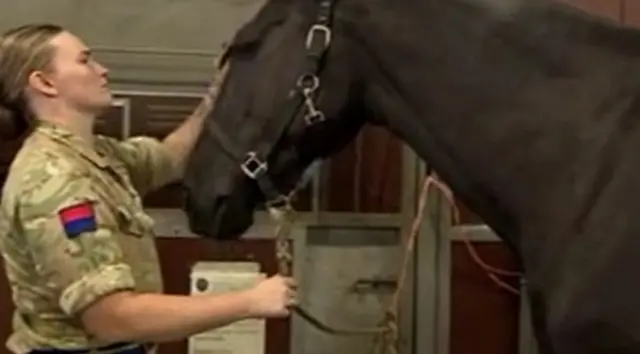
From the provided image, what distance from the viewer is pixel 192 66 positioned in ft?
7.75

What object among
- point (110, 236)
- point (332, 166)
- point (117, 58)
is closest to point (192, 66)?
point (117, 58)

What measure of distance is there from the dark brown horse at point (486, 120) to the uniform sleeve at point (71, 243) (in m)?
0.13

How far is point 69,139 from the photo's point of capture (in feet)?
5.46

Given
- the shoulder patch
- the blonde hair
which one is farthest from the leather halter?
the blonde hair

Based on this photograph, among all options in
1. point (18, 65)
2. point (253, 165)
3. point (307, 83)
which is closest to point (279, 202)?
point (253, 165)

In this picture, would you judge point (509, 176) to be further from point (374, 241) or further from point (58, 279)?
point (374, 241)

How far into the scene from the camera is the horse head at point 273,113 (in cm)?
152

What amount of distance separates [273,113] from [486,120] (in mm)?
268

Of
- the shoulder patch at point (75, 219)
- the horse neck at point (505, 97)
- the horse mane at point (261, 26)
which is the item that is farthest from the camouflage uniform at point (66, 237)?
the horse neck at point (505, 97)

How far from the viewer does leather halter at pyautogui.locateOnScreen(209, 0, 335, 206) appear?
1512 millimetres

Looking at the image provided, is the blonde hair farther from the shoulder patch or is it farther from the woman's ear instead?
the shoulder patch

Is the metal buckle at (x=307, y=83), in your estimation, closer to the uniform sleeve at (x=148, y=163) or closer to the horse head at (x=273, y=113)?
the horse head at (x=273, y=113)

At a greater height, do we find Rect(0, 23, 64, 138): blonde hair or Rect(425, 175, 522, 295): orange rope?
Rect(0, 23, 64, 138): blonde hair

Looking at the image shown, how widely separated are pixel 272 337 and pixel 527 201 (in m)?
1.05
